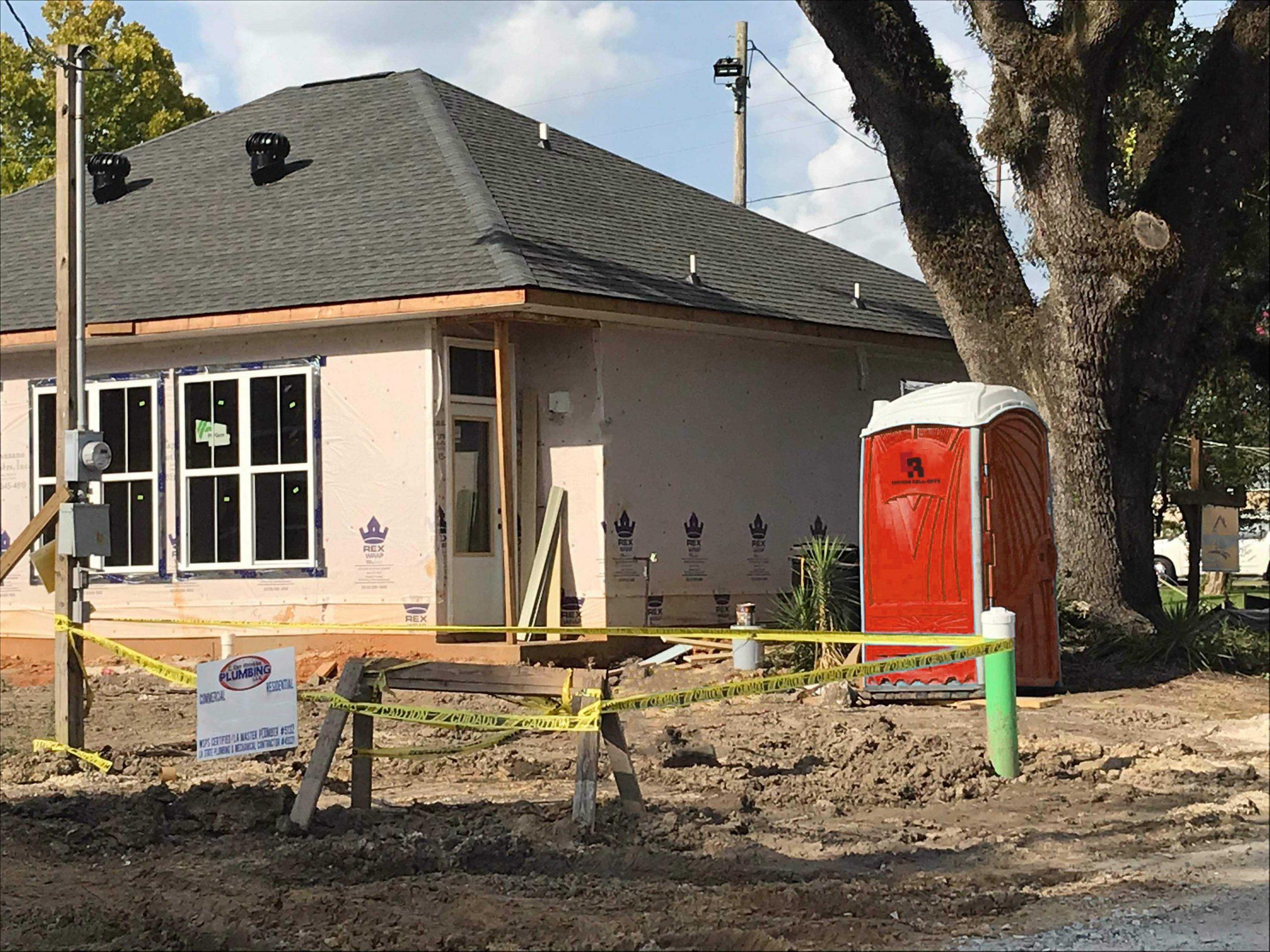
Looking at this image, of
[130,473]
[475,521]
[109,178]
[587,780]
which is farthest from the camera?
[109,178]

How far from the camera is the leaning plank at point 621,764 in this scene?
8.42m

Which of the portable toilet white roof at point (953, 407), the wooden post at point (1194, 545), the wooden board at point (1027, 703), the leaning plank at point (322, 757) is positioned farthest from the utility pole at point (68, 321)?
the wooden post at point (1194, 545)

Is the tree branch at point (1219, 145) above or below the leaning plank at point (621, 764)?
above

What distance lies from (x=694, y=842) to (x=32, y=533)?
5.49 metres

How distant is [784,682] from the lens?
856 centimetres

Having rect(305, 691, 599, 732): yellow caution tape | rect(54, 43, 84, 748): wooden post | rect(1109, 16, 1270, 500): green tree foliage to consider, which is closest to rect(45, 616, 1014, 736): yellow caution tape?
rect(305, 691, 599, 732): yellow caution tape

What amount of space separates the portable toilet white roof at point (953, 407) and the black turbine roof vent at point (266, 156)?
9176mm

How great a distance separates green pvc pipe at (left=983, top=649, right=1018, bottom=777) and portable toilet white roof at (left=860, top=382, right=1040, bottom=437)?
370 centimetres

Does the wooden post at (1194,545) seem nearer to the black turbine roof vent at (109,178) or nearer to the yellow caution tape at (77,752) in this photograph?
the yellow caution tape at (77,752)

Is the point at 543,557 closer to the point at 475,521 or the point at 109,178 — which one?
the point at 475,521

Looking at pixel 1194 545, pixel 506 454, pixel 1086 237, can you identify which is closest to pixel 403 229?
pixel 506 454

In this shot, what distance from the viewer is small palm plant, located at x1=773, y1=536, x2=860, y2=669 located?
15797mm

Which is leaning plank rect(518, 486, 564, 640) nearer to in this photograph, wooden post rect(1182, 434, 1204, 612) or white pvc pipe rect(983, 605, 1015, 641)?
wooden post rect(1182, 434, 1204, 612)

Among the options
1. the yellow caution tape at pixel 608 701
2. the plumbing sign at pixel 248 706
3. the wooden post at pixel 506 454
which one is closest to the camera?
the yellow caution tape at pixel 608 701
